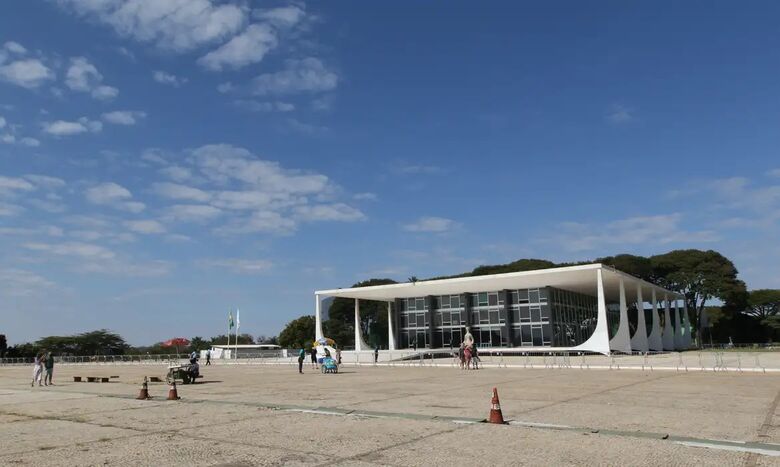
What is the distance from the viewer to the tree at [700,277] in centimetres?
7712

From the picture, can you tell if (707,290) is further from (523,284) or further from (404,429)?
(404,429)

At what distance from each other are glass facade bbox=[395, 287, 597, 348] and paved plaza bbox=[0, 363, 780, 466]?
39464 mm

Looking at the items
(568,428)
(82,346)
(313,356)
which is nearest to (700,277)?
(313,356)

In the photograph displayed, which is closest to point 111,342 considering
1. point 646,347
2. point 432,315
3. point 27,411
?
point 432,315

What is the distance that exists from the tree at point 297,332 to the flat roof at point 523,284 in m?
34.7

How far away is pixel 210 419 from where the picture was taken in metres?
11.8

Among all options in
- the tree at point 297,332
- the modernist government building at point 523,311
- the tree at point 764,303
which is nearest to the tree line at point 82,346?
the tree at point 297,332

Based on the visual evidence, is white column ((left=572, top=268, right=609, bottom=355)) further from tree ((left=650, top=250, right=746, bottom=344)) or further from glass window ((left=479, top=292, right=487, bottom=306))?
tree ((left=650, top=250, right=746, bottom=344))

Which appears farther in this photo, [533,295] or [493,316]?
[493,316]

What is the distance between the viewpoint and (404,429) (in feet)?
33.0

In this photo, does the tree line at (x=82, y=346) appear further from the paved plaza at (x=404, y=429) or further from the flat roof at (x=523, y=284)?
the paved plaza at (x=404, y=429)

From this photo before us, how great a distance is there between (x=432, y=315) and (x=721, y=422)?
54.8 meters

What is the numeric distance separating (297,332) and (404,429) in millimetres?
92485

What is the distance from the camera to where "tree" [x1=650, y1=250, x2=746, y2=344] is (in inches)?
3036
